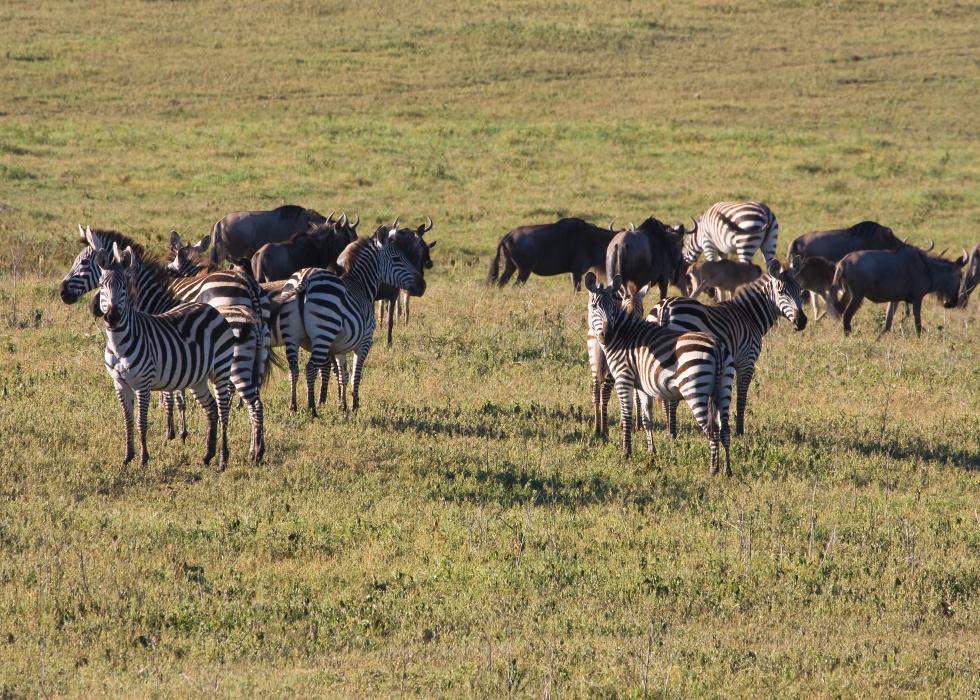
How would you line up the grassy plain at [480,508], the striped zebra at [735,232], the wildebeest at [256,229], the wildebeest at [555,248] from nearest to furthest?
the grassy plain at [480,508]
the wildebeest at [256,229]
the wildebeest at [555,248]
the striped zebra at [735,232]

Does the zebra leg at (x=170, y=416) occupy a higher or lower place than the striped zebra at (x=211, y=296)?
lower

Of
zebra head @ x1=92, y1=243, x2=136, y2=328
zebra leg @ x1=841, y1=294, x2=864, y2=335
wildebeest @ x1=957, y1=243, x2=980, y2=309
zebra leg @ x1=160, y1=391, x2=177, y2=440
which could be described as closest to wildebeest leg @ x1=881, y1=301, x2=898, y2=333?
zebra leg @ x1=841, y1=294, x2=864, y2=335


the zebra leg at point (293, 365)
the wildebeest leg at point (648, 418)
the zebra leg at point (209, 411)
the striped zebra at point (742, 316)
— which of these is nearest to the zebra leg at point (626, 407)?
the wildebeest leg at point (648, 418)

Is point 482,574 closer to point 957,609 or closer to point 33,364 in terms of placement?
point 957,609

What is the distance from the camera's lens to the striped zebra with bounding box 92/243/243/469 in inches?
470

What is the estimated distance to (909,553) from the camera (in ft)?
34.1

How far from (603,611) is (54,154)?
104 ft


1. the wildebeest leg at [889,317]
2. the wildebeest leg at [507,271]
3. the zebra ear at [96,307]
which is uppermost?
the zebra ear at [96,307]

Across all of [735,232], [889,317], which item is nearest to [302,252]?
[889,317]

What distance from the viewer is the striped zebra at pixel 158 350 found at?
11.9m

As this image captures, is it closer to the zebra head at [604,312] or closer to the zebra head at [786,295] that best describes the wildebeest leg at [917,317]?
the zebra head at [786,295]

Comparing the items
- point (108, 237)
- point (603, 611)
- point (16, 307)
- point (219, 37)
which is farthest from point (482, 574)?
point (219, 37)

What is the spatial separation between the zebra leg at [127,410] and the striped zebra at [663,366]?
4.51 metres

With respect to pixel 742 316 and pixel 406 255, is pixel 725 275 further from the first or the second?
pixel 742 316
